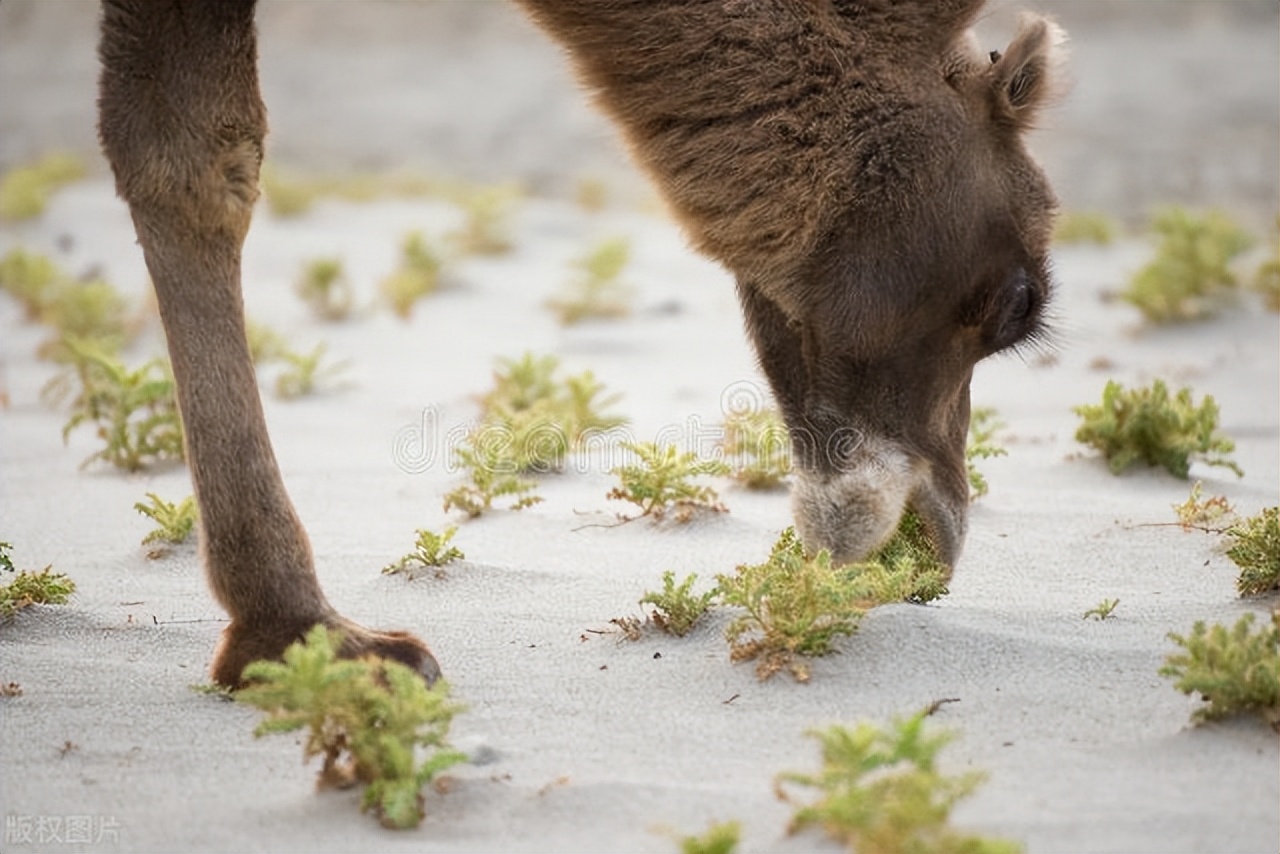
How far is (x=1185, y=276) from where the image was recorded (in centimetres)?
925

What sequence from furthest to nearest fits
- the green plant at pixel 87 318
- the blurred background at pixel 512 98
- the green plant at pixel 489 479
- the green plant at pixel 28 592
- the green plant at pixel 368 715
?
the blurred background at pixel 512 98 < the green plant at pixel 87 318 < the green plant at pixel 489 479 < the green plant at pixel 28 592 < the green plant at pixel 368 715

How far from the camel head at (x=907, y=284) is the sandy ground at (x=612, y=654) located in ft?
1.30

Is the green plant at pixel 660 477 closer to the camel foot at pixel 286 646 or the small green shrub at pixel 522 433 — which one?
the small green shrub at pixel 522 433

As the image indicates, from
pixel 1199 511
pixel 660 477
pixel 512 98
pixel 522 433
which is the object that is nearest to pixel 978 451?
pixel 1199 511

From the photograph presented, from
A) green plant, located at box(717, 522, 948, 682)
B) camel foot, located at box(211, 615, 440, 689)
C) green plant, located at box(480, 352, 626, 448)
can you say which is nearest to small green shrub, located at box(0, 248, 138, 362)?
green plant, located at box(480, 352, 626, 448)

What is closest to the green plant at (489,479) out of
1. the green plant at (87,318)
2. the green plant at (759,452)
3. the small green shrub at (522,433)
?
the small green shrub at (522,433)

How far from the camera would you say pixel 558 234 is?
522 inches

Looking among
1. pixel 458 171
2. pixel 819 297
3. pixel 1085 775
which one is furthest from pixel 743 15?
pixel 458 171

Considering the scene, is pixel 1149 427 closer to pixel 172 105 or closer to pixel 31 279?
pixel 172 105

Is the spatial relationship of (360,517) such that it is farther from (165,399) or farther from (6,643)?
(6,643)

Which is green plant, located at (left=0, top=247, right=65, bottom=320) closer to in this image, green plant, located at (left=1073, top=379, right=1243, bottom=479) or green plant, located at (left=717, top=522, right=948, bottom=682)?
green plant, located at (left=1073, top=379, right=1243, bottom=479)

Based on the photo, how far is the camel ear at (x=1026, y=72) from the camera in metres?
4.19

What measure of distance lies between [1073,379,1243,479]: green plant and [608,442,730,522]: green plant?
5.24ft

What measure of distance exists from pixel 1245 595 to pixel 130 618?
10.3 ft
